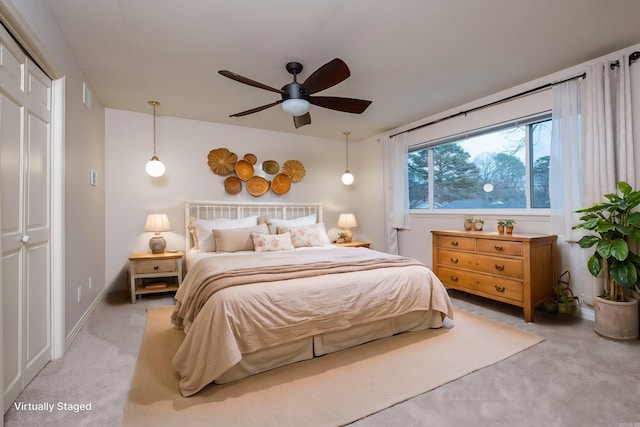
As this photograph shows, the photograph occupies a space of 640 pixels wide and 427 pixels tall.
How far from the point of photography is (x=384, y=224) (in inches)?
199

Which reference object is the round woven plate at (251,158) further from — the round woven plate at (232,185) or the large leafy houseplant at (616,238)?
the large leafy houseplant at (616,238)

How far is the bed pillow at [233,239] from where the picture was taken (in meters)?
3.62

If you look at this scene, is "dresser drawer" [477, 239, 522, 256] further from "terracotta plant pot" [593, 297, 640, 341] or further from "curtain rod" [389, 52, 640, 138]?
"curtain rod" [389, 52, 640, 138]

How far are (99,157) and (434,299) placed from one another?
4.02m

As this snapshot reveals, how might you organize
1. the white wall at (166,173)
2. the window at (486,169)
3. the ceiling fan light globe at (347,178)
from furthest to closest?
the ceiling fan light globe at (347,178)
the white wall at (166,173)
the window at (486,169)

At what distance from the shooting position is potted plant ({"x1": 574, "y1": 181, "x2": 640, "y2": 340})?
7.77 ft

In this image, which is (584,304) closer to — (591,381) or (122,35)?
(591,381)

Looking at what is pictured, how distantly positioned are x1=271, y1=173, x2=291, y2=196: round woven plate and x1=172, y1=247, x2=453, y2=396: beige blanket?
2159mm

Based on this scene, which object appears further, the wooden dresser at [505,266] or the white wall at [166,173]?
the white wall at [166,173]

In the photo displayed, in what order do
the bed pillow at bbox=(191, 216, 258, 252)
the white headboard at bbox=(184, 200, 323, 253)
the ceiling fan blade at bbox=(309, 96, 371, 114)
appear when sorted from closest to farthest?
the ceiling fan blade at bbox=(309, 96, 371, 114) → the bed pillow at bbox=(191, 216, 258, 252) → the white headboard at bbox=(184, 200, 323, 253)

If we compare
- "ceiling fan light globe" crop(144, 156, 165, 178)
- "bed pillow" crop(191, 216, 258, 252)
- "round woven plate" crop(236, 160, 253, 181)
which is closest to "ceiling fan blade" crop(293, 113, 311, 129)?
"bed pillow" crop(191, 216, 258, 252)

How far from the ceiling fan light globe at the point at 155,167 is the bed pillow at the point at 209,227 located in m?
0.81

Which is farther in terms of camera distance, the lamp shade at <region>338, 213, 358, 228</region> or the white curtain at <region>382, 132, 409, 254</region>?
the lamp shade at <region>338, 213, 358, 228</region>

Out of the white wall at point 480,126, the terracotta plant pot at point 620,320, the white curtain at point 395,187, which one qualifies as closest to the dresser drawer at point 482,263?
the white wall at point 480,126
